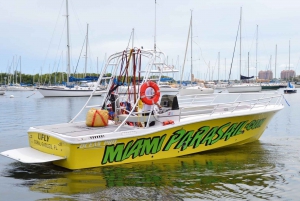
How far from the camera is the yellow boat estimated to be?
8.91m

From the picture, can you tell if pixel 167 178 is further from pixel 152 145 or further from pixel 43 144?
pixel 43 144

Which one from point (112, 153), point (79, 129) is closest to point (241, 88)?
point (79, 129)

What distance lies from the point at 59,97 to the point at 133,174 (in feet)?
137

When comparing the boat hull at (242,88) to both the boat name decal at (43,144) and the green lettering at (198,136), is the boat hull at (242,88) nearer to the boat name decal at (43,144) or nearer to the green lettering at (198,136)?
the green lettering at (198,136)

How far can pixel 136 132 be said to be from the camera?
30.8ft

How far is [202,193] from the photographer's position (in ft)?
Answer: 25.0

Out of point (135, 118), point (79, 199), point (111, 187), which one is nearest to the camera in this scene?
point (79, 199)

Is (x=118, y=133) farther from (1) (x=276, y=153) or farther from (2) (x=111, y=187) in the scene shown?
(1) (x=276, y=153)

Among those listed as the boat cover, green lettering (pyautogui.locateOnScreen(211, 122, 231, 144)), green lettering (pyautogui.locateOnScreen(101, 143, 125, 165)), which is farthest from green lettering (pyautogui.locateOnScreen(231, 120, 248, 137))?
the boat cover

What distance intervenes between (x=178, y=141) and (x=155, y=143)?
0.73m

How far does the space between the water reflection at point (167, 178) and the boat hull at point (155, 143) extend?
0.19 metres

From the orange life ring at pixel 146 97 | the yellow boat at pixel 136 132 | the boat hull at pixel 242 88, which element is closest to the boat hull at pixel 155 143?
the yellow boat at pixel 136 132

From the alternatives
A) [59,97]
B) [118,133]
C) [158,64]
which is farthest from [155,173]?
[59,97]

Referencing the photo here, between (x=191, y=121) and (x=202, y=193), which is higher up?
(x=191, y=121)
